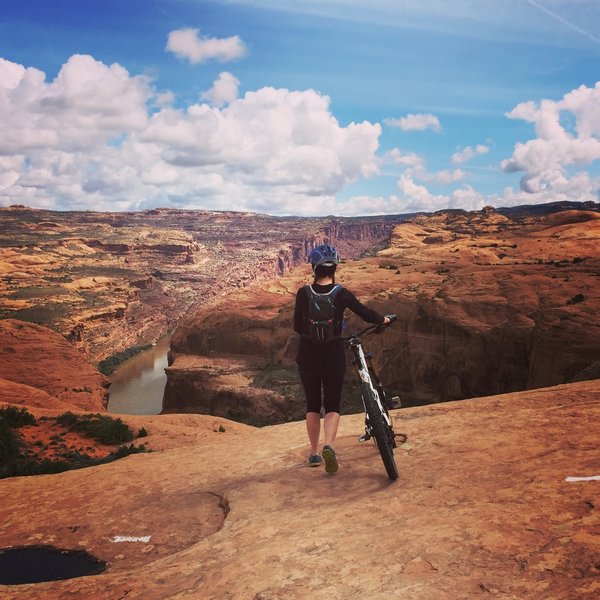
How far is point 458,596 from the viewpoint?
277cm

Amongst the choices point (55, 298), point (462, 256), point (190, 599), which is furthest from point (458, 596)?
point (55, 298)

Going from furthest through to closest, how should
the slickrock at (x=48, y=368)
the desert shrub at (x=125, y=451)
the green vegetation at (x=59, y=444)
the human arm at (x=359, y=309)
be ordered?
the slickrock at (x=48, y=368) → the desert shrub at (x=125, y=451) → the green vegetation at (x=59, y=444) → the human arm at (x=359, y=309)

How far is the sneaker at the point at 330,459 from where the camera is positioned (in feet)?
18.5

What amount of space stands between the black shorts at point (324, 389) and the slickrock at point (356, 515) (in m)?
0.81

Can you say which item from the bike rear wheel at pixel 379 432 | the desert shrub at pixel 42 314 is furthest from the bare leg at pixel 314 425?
the desert shrub at pixel 42 314

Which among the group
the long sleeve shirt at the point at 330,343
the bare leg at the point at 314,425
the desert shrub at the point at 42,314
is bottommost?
the desert shrub at the point at 42,314

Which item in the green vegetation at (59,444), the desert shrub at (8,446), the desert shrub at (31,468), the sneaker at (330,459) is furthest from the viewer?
the desert shrub at (8,446)

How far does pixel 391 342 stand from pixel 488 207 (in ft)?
324

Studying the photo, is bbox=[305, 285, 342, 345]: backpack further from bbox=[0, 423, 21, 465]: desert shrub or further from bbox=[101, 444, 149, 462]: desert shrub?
bbox=[0, 423, 21, 465]: desert shrub

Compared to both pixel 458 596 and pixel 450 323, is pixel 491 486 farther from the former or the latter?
pixel 450 323

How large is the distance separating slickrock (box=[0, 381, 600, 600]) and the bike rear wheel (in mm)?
180

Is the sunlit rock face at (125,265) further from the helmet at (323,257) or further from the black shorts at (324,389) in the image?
the helmet at (323,257)

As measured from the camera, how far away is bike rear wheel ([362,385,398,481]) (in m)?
5.04

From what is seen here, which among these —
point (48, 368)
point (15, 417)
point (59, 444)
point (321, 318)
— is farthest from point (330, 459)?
point (48, 368)
